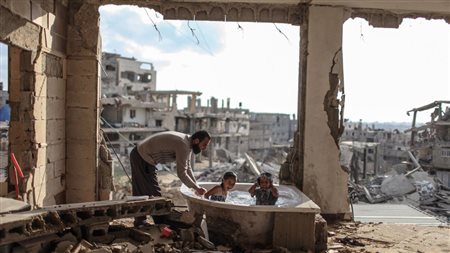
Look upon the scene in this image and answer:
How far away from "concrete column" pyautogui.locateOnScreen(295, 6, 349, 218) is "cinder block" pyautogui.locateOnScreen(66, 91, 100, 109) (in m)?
3.85

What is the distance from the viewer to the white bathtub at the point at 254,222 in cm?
545

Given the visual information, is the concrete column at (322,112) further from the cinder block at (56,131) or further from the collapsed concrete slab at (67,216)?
the cinder block at (56,131)

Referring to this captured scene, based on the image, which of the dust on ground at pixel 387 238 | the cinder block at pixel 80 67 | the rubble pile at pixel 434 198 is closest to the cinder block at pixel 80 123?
the cinder block at pixel 80 67

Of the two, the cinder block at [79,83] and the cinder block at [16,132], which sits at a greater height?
the cinder block at [79,83]

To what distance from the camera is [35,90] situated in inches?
226

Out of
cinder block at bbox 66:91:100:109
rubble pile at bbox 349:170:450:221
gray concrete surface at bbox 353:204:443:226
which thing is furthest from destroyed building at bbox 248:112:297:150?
cinder block at bbox 66:91:100:109

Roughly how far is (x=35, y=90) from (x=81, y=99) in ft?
4.34

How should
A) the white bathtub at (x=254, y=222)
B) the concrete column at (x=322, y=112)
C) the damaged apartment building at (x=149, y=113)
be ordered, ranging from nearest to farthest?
the white bathtub at (x=254, y=222) → the concrete column at (x=322, y=112) → the damaged apartment building at (x=149, y=113)

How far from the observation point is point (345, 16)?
748cm

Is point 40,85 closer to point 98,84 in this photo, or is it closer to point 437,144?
point 98,84

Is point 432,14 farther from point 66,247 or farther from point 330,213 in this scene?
point 66,247

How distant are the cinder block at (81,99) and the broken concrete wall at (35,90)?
0.36m

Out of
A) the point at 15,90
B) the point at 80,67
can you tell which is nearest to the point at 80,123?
the point at 80,67

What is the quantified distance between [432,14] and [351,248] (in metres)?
4.87
